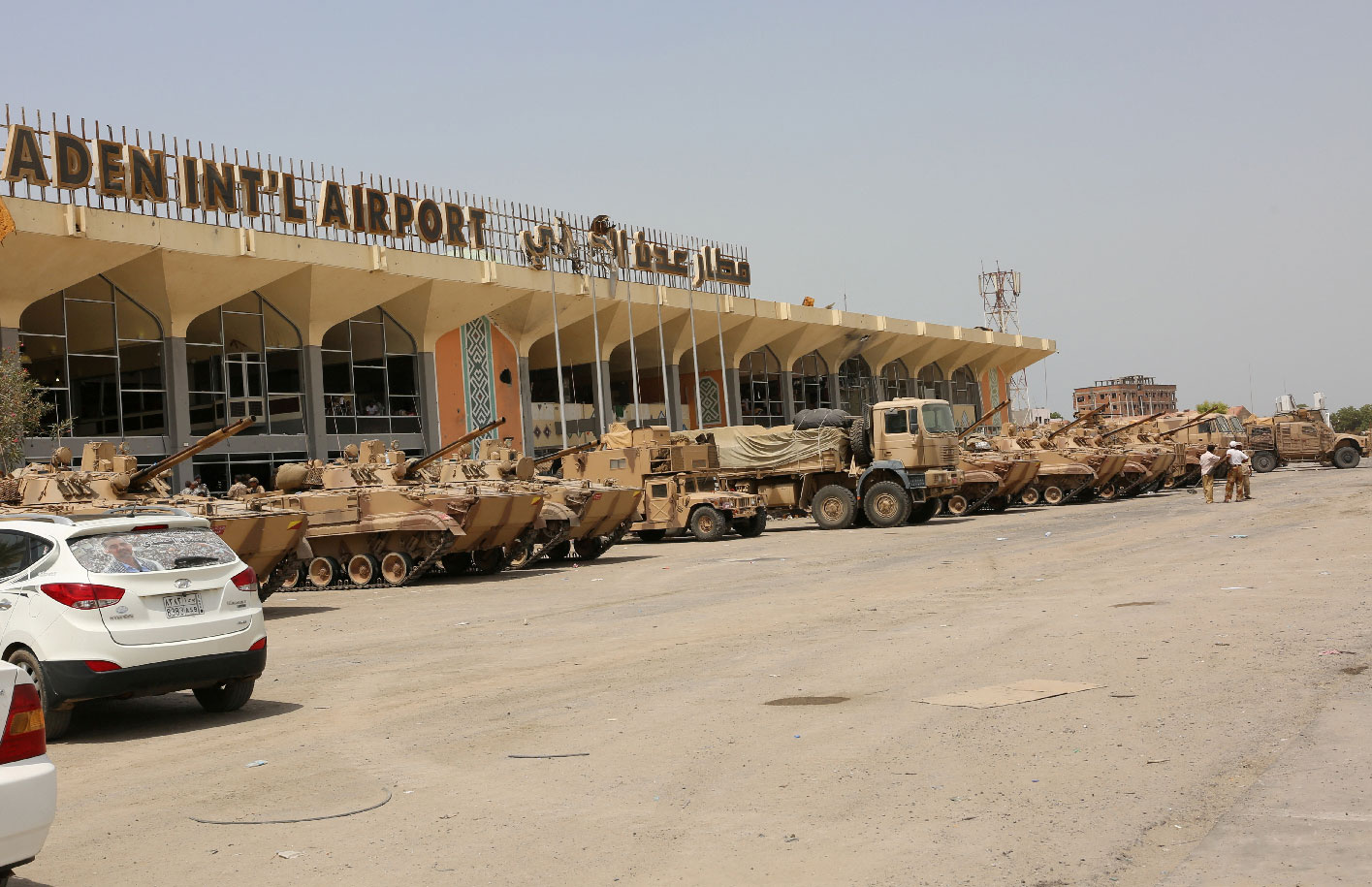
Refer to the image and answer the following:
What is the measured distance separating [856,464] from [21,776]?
27048 mm

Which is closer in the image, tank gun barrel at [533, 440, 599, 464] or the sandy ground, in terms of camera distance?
the sandy ground

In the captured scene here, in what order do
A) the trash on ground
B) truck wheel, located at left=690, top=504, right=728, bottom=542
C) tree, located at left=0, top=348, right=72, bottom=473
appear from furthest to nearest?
truck wheel, located at left=690, top=504, right=728, bottom=542
tree, located at left=0, top=348, right=72, bottom=473
the trash on ground

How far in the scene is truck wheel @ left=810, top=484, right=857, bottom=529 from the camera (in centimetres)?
3036

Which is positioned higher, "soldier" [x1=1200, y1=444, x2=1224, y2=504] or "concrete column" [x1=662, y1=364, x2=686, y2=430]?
"concrete column" [x1=662, y1=364, x2=686, y2=430]

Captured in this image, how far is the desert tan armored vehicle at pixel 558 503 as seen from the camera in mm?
23891

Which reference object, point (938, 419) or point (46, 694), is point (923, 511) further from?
point (46, 694)

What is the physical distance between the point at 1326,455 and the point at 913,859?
48.9m

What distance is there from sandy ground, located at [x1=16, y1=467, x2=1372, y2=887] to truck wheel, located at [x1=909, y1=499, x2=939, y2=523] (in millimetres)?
15947

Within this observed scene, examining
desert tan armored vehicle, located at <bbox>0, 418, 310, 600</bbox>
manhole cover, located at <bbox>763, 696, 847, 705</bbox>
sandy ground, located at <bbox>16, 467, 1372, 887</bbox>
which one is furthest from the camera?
desert tan armored vehicle, located at <bbox>0, 418, 310, 600</bbox>

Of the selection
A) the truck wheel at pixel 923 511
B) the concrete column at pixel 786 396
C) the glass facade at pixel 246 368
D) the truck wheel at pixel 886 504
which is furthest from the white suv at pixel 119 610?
the concrete column at pixel 786 396

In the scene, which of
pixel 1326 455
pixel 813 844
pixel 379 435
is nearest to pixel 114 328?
pixel 379 435

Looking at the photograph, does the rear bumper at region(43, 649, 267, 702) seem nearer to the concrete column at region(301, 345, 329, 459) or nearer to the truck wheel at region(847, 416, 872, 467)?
the truck wheel at region(847, 416, 872, 467)

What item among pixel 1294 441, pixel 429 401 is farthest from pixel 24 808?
pixel 1294 441

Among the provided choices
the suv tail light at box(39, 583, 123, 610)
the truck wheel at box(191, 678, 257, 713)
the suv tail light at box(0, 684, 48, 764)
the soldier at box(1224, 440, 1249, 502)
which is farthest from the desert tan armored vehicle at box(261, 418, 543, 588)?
the soldier at box(1224, 440, 1249, 502)
